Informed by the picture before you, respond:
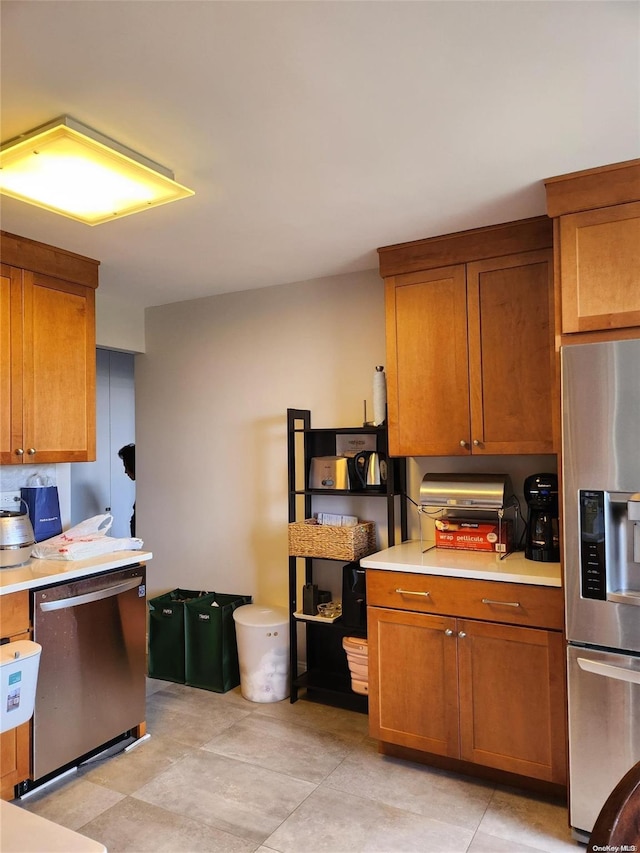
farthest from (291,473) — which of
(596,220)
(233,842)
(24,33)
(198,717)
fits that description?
(24,33)

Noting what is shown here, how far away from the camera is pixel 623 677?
1.99m

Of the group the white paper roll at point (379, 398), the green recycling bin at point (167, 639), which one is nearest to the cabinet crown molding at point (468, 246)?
the white paper roll at point (379, 398)

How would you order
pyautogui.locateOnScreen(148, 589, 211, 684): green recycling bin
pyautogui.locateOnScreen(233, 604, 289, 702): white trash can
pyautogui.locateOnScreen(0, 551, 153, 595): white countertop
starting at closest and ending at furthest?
pyautogui.locateOnScreen(0, 551, 153, 595): white countertop → pyautogui.locateOnScreen(233, 604, 289, 702): white trash can → pyautogui.locateOnScreen(148, 589, 211, 684): green recycling bin

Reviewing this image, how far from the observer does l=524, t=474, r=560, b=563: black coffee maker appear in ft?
8.42

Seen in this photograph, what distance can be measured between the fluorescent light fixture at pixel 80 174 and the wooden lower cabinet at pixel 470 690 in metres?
1.98

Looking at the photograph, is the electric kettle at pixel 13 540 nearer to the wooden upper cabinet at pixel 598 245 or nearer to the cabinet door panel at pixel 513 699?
the cabinet door panel at pixel 513 699

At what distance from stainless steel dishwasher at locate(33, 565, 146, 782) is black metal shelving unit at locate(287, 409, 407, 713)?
87 cm

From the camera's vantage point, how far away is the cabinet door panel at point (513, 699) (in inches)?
88.7

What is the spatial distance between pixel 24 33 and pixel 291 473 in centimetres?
234

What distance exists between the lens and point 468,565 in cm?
254

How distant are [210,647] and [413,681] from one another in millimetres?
1403

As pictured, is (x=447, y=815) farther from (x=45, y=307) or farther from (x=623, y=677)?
(x=45, y=307)

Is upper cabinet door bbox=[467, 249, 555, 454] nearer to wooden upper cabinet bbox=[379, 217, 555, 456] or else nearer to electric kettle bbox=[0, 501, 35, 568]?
wooden upper cabinet bbox=[379, 217, 555, 456]

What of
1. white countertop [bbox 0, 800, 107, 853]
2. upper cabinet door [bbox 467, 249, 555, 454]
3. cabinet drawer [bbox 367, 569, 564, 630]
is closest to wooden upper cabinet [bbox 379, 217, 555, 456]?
upper cabinet door [bbox 467, 249, 555, 454]
